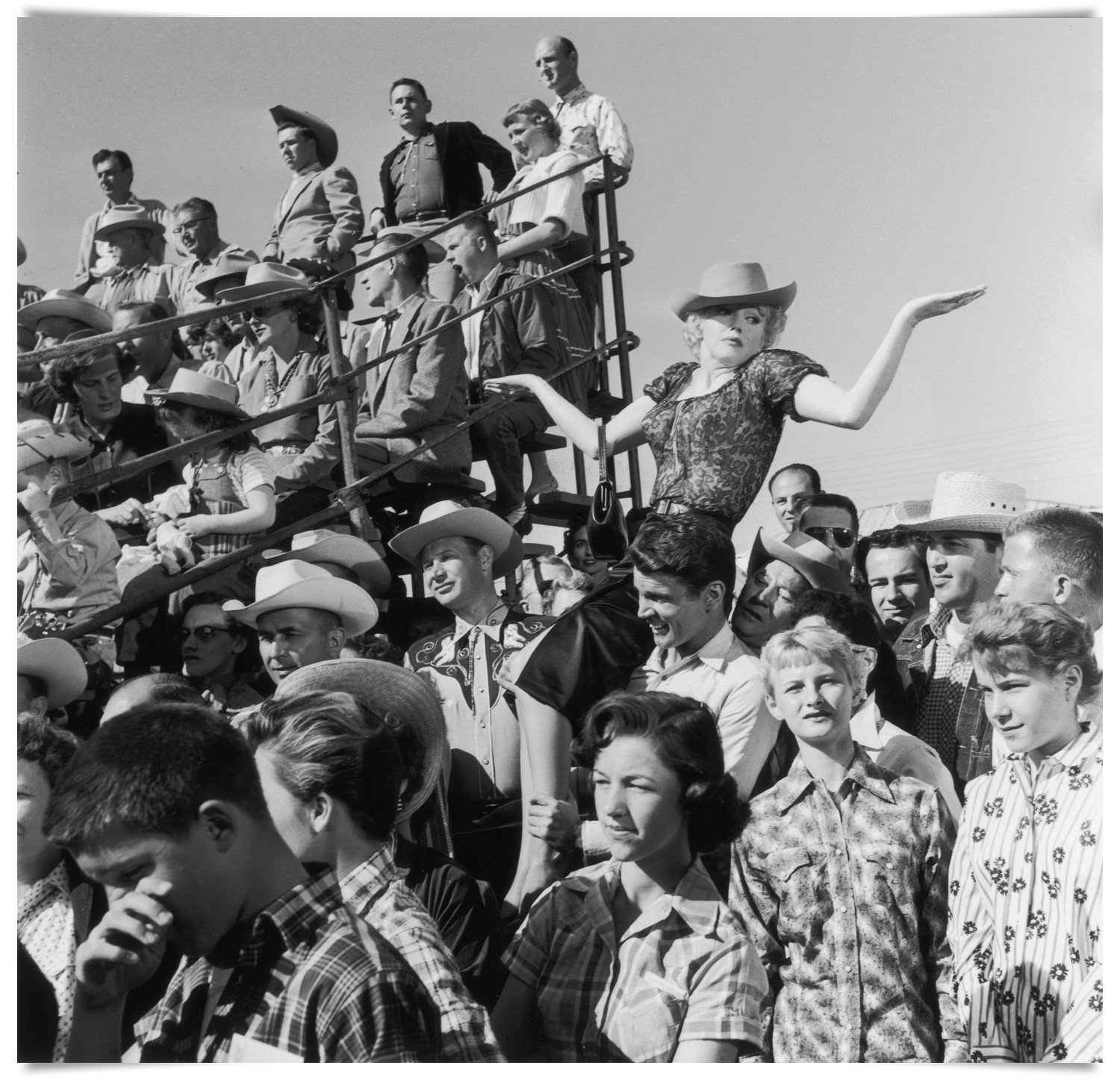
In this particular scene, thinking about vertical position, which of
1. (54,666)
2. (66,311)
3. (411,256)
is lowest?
(54,666)

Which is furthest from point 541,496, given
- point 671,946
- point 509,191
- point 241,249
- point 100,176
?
point 671,946

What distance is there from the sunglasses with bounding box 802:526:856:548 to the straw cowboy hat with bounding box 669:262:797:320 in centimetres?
64

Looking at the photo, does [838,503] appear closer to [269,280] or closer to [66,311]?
[269,280]

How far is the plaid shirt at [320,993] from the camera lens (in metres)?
2.18

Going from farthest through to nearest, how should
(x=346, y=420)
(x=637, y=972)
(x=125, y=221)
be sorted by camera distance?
(x=125, y=221) < (x=346, y=420) < (x=637, y=972)

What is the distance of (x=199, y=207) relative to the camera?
7234 mm

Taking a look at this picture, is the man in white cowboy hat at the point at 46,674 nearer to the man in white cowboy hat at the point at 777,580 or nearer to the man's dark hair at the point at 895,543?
the man in white cowboy hat at the point at 777,580

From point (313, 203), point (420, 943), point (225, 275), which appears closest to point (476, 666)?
point (420, 943)

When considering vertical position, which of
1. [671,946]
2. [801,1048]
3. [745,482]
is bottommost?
[801,1048]

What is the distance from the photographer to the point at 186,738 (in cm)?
229

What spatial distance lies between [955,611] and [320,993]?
7.95 ft

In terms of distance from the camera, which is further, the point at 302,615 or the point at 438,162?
the point at 438,162
